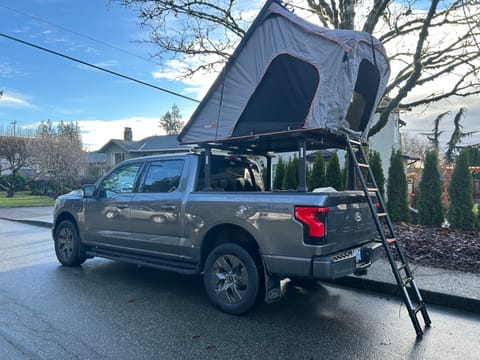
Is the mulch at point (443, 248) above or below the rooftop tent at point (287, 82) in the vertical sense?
below

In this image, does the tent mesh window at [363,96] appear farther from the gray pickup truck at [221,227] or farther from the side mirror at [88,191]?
A: the side mirror at [88,191]

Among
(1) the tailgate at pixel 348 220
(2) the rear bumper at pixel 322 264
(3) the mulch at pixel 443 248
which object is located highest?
(1) the tailgate at pixel 348 220

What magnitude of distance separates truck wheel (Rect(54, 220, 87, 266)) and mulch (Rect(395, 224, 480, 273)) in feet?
18.8

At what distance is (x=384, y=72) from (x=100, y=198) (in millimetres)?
4774

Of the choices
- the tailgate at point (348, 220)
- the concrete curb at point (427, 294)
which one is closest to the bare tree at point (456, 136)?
the concrete curb at point (427, 294)

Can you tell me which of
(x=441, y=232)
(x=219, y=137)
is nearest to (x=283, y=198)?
(x=219, y=137)

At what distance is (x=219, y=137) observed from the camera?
520 centimetres

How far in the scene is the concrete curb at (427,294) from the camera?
4707mm

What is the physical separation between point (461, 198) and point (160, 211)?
25.2ft

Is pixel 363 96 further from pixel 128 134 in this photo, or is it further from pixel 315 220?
pixel 128 134

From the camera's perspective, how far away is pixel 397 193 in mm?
10383

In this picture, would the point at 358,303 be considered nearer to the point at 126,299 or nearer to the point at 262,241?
the point at 262,241

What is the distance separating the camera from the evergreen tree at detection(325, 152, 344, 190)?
11.1 meters

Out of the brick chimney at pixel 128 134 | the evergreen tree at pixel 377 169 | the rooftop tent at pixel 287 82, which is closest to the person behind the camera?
the rooftop tent at pixel 287 82
